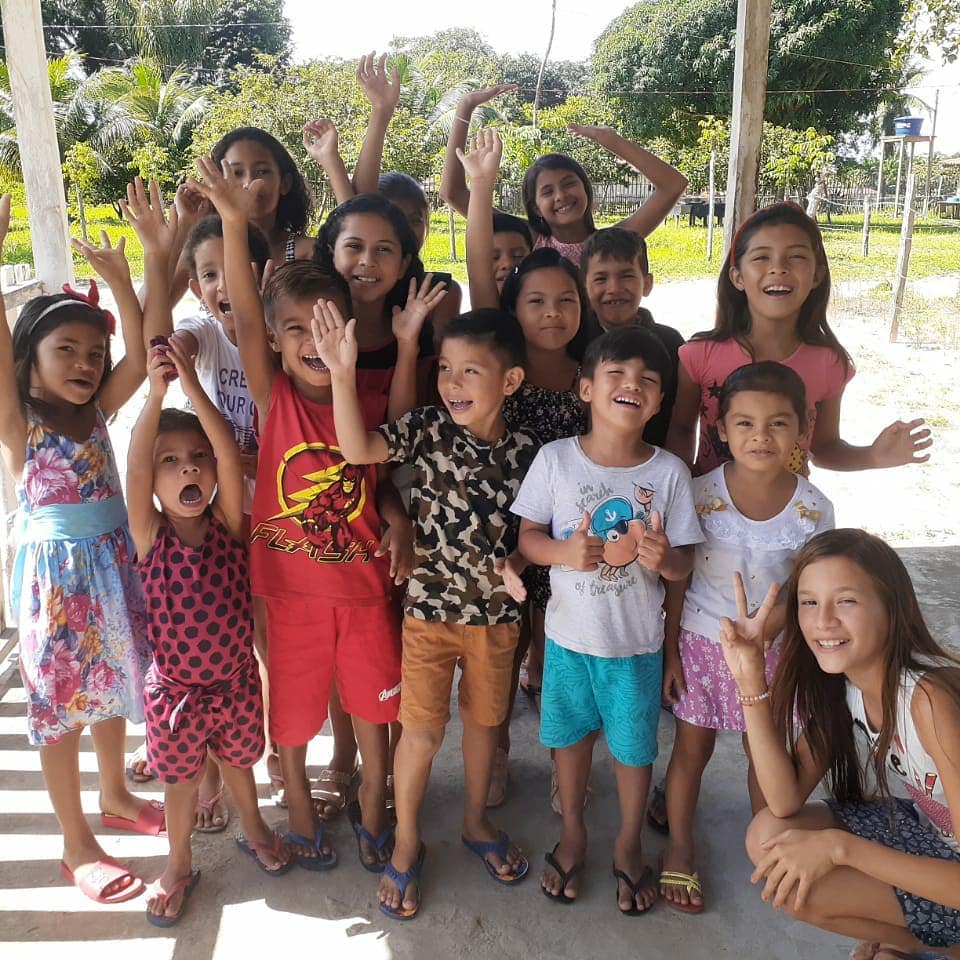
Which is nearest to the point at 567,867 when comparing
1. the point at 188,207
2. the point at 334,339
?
the point at 334,339

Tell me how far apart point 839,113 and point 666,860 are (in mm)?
25358

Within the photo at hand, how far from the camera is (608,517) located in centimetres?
198

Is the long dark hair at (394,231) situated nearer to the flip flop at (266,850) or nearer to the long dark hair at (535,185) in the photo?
the long dark hair at (535,185)

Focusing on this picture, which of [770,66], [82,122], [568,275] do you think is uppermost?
[770,66]

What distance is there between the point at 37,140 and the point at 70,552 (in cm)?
166

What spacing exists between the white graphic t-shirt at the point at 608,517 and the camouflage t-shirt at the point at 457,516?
8 cm

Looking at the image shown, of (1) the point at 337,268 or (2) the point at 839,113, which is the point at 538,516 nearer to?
(1) the point at 337,268

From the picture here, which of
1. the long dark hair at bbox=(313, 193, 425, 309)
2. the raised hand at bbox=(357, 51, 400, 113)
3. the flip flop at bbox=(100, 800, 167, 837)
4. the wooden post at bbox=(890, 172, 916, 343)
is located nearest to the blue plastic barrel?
the wooden post at bbox=(890, 172, 916, 343)

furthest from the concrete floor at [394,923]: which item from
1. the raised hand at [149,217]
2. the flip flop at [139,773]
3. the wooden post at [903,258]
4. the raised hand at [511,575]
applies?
the wooden post at [903,258]

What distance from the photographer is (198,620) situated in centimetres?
202

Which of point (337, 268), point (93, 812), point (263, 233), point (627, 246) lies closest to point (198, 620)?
point (93, 812)

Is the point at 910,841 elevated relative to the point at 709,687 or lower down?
lower down

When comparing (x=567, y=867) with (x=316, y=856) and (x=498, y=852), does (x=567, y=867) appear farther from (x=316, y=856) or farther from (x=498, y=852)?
(x=316, y=856)

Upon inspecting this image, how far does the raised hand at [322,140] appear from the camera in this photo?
265cm
